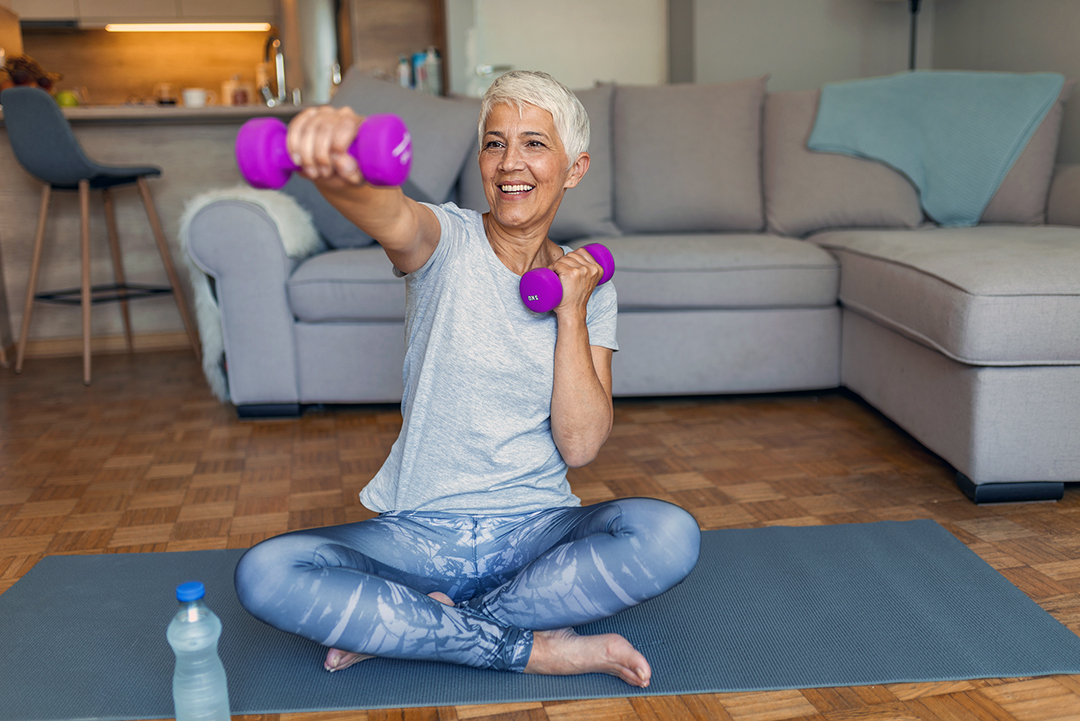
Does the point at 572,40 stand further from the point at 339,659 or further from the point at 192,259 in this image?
the point at 339,659

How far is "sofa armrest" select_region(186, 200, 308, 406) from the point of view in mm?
2385

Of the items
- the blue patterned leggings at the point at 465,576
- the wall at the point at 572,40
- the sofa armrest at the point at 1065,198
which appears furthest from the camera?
the wall at the point at 572,40

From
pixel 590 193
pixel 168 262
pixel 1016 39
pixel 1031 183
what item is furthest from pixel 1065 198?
pixel 168 262

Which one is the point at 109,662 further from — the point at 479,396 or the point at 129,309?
the point at 129,309

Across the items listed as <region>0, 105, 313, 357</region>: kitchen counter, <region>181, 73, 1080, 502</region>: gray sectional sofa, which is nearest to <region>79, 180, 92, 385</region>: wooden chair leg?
<region>0, 105, 313, 357</region>: kitchen counter

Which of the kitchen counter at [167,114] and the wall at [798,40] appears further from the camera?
the wall at [798,40]

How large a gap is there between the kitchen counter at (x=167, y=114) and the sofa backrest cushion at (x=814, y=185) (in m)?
1.86

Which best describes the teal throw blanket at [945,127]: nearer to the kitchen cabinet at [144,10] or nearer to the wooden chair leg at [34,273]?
the wooden chair leg at [34,273]

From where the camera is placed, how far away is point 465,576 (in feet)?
3.89

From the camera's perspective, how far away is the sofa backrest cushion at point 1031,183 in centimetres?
276

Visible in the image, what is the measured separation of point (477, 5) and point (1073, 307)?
361 centimetres

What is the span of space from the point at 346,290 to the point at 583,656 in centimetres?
156

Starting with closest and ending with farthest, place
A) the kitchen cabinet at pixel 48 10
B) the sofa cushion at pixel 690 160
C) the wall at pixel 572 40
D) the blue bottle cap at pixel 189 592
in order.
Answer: the blue bottle cap at pixel 189 592, the sofa cushion at pixel 690 160, the wall at pixel 572 40, the kitchen cabinet at pixel 48 10

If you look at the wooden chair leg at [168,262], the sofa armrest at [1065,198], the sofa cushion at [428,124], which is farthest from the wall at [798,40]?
the wooden chair leg at [168,262]
